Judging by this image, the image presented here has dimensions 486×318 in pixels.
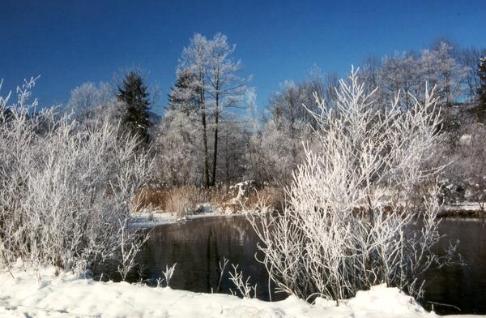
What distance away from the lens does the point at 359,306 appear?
192 inches

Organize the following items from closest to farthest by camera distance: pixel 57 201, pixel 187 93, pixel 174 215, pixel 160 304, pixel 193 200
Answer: pixel 160 304, pixel 57 201, pixel 174 215, pixel 193 200, pixel 187 93

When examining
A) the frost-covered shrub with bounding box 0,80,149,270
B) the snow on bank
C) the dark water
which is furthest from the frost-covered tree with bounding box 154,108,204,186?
the snow on bank

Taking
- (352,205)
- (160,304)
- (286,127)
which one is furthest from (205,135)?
(160,304)

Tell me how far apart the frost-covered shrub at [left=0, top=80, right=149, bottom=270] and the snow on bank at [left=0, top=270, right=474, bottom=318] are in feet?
3.34

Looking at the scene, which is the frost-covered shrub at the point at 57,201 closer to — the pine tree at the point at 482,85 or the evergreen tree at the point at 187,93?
the evergreen tree at the point at 187,93

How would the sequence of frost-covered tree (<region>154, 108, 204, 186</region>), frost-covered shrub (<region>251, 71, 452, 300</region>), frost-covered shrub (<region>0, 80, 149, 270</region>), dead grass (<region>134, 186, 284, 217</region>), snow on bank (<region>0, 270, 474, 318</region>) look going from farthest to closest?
1. frost-covered tree (<region>154, 108, 204, 186</region>)
2. dead grass (<region>134, 186, 284, 217</region>)
3. frost-covered shrub (<region>0, 80, 149, 270</region>)
4. frost-covered shrub (<region>251, 71, 452, 300</region>)
5. snow on bank (<region>0, 270, 474, 318</region>)

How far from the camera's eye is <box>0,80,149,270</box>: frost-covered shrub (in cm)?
683

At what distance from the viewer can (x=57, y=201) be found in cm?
668

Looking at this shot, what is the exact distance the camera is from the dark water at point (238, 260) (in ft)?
21.2

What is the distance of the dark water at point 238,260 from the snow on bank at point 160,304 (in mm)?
1361

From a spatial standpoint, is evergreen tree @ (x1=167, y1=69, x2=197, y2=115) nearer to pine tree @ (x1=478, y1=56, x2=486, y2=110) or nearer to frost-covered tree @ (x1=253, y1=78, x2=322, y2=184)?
frost-covered tree @ (x1=253, y1=78, x2=322, y2=184)

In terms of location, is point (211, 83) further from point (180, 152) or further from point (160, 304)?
point (160, 304)

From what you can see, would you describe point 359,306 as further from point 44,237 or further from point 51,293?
point 44,237

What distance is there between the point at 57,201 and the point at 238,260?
3.66 metres
